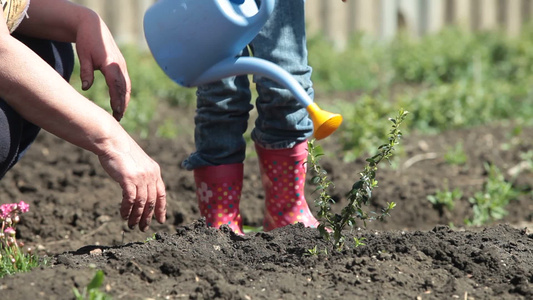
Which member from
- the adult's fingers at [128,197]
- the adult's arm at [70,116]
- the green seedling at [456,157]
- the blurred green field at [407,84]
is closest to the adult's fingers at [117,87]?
the adult's arm at [70,116]

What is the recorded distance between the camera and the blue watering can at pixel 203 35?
245cm

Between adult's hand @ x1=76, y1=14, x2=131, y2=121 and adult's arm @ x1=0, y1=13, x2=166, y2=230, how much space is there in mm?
415

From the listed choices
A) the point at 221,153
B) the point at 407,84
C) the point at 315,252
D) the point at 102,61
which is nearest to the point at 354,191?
the point at 315,252

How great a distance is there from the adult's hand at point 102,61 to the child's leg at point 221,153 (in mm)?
384

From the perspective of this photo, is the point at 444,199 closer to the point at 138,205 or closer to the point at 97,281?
the point at 138,205

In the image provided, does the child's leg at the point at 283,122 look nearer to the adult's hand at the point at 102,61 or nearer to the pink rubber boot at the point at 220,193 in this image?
the pink rubber boot at the point at 220,193

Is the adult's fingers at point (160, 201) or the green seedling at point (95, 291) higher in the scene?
the adult's fingers at point (160, 201)

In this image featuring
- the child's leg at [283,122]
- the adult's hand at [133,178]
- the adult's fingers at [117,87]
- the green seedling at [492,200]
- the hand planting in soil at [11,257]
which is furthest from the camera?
the green seedling at [492,200]

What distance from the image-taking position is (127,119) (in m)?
5.63

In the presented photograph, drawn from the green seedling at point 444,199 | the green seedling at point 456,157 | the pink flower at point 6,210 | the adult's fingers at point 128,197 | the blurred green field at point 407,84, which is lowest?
the pink flower at point 6,210

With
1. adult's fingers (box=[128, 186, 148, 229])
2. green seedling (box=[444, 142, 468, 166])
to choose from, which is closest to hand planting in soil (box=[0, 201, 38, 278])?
adult's fingers (box=[128, 186, 148, 229])

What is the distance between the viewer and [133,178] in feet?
7.16

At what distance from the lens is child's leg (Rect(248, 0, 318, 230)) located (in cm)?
282

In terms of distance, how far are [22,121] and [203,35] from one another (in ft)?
2.06
